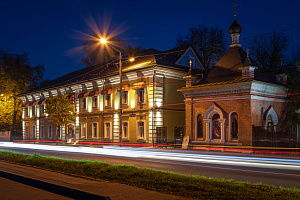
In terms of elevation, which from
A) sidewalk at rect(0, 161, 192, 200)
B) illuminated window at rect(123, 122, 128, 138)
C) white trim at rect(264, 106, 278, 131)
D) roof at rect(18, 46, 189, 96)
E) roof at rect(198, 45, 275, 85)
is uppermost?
roof at rect(18, 46, 189, 96)

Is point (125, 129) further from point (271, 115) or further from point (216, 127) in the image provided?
point (271, 115)

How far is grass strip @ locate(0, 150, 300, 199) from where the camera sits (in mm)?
9023

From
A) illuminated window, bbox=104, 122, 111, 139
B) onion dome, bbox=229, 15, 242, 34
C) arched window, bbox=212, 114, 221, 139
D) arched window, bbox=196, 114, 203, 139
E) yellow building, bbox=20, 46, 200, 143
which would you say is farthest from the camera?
illuminated window, bbox=104, 122, 111, 139

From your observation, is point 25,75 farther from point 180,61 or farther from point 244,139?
point 244,139

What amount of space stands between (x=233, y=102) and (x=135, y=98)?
1234cm

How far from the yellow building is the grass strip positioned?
18.9 metres

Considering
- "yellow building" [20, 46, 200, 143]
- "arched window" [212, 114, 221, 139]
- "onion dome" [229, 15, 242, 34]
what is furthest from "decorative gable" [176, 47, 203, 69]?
"arched window" [212, 114, 221, 139]

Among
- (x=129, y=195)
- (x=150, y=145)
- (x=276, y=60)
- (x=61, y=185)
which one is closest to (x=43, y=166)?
(x=61, y=185)

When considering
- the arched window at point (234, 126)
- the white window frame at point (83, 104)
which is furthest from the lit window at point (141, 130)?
the white window frame at point (83, 104)

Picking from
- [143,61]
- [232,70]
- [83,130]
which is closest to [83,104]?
[83,130]

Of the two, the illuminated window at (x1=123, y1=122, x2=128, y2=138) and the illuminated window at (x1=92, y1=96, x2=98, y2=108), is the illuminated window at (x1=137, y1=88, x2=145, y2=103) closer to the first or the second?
the illuminated window at (x1=123, y1=122, x2=128, y2=138)

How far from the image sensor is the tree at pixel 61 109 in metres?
44.4

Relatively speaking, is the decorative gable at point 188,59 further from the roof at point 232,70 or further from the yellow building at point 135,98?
the roof at point 232,70

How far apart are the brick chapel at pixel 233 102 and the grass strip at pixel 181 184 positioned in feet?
50.0
